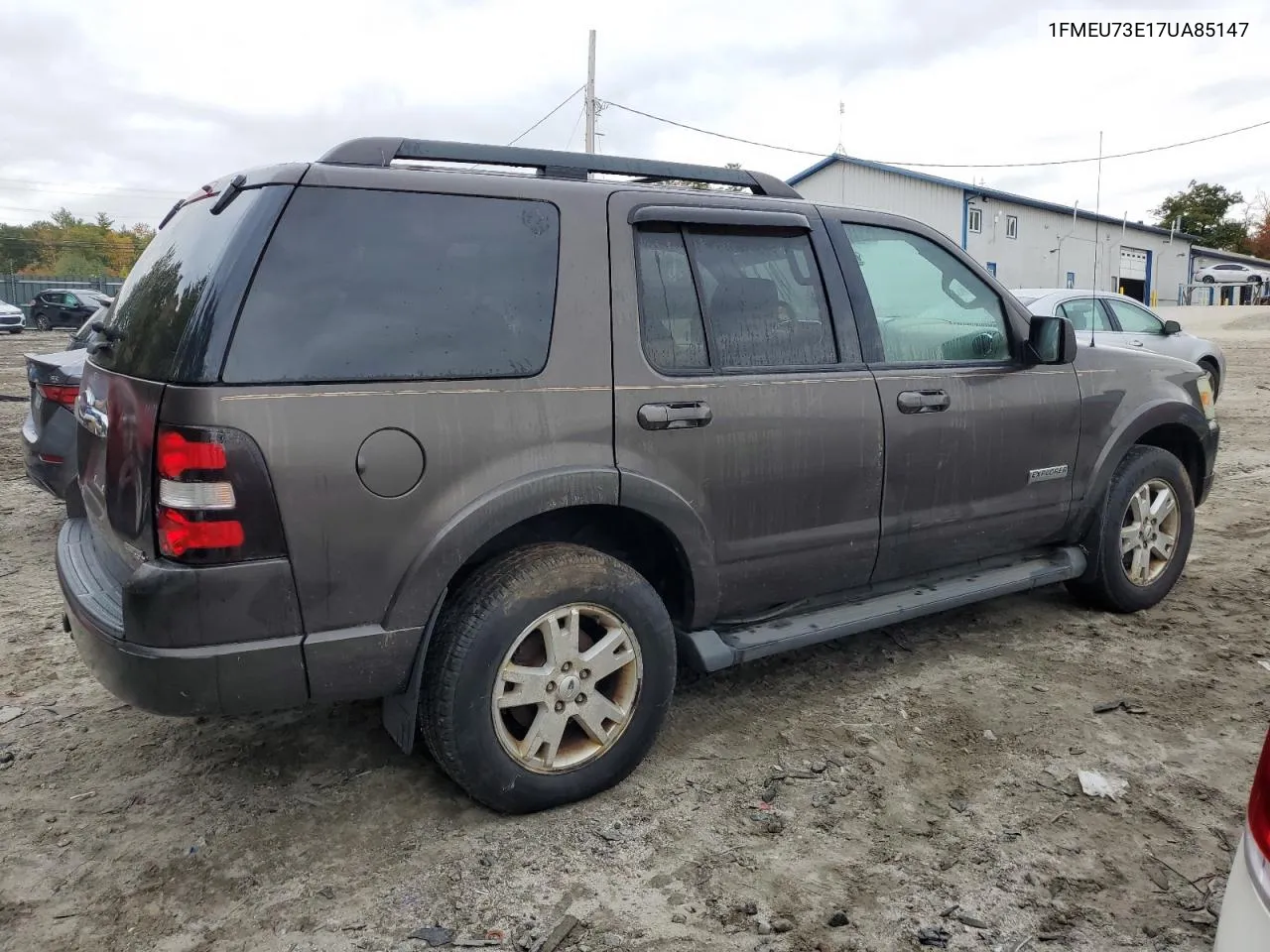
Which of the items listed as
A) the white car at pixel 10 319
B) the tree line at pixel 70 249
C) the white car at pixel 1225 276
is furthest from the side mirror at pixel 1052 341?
the tree line at pixel 70 249

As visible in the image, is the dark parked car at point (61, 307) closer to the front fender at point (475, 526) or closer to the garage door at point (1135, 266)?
the front fender at point (475, 526)

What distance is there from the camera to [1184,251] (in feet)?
152

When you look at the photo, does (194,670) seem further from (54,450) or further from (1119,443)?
(1119,443)

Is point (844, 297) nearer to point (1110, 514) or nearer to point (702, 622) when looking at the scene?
point (702, 622)

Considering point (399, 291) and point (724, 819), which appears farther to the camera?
point (724, 819)

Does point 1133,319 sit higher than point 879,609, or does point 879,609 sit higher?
point 1133,319

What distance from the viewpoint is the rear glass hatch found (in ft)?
7.95

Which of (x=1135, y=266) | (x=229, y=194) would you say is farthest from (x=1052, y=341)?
(x=1135, y=266)

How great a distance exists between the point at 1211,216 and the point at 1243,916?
270 ft

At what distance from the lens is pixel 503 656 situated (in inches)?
108

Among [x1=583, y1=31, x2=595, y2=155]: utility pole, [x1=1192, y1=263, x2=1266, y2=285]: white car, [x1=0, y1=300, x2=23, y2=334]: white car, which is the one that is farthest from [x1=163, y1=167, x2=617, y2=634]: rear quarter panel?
[x1=1192, y1=263, x2=1266, y2=285]: white car

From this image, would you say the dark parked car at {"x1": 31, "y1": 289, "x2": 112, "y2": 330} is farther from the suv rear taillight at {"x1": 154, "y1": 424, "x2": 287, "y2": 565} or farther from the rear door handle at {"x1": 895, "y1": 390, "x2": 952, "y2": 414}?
the rear door handle at {"x1": 895, "y1": 390, "x2": 952, "y2": 414}

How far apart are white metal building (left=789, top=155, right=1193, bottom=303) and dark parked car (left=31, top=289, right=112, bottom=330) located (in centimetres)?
2531

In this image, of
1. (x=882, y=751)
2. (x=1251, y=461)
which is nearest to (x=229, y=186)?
(x=882, y=751)
